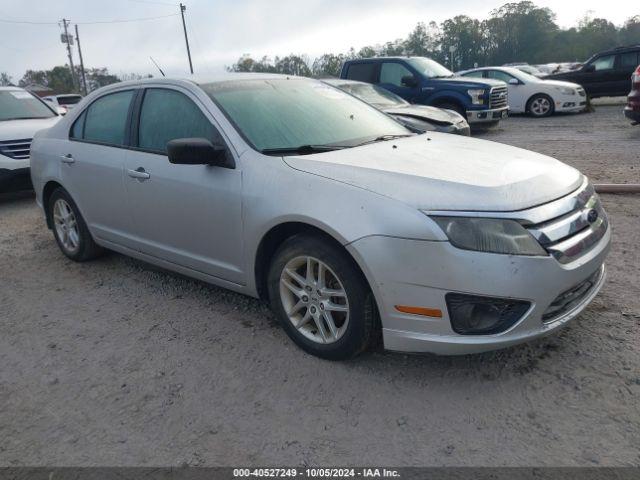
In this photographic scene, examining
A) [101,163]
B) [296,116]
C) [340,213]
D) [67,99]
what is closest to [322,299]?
[340,213]

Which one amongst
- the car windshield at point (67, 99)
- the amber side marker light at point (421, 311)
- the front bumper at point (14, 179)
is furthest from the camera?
the car windshield at point (67, 99)

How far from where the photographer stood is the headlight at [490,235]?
2604 mm

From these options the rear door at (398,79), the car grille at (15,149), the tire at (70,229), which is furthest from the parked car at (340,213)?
the rear door at (398,79)

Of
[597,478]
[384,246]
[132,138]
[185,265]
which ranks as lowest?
[597,478]

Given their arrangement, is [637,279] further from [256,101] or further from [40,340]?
[40,340]

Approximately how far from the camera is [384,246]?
270cm

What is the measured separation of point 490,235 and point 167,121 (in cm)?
247

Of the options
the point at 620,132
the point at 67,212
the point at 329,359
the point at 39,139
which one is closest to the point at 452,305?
the point at 329,359

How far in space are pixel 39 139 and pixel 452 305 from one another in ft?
14.6

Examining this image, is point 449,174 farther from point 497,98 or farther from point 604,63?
point 604,63

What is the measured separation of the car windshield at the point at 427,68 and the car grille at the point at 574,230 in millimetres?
10060

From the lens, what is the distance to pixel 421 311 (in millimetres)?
2719

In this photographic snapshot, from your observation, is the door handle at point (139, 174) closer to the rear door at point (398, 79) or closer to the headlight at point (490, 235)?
the headlight at point (490, 235)

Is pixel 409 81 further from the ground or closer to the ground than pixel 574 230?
further from the ground
